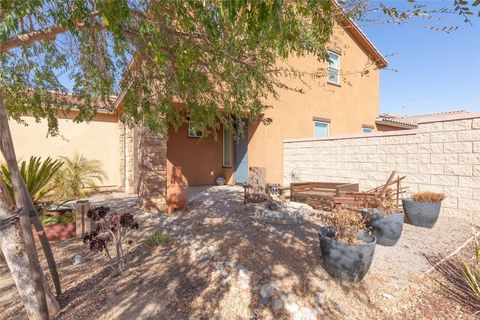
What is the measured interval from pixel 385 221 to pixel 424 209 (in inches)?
71.9

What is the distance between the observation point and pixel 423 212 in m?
5.66

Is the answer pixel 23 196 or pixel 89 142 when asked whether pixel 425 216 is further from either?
pixel 89 142

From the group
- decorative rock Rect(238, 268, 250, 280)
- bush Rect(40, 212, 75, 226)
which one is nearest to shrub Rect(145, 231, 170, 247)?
decorative rock Rect(238, 268, 250, 280)

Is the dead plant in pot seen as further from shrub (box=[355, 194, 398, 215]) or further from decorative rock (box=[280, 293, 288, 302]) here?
decorative rock (box=[280, 293, 288, 302])

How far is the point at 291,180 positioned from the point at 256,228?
5.66 meters

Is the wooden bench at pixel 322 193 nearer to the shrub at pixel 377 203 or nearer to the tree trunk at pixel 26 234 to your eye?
the shrub at pixel 377 203

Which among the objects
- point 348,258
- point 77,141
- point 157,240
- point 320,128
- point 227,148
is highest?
point 320,128

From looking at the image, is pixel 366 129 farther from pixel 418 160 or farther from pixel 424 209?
pixel 424 209

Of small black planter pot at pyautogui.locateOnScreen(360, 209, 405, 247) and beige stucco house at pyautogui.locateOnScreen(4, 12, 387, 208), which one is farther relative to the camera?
beige stucco house at pyautogui.locateOnScreen(4, 12, 387, 208)

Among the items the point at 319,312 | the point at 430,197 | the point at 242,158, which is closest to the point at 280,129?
the point at 242,158

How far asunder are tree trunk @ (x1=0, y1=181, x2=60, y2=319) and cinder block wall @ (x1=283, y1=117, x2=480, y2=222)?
8191 millimetres

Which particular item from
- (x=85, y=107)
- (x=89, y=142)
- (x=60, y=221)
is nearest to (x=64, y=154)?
(x=89, y=142)

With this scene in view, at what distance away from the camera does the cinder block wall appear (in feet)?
19.4

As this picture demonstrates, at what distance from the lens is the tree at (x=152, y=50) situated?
230 centimetres
